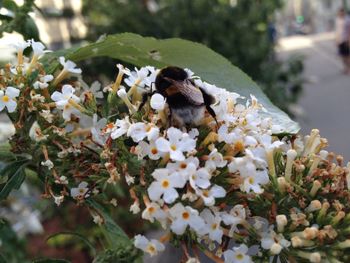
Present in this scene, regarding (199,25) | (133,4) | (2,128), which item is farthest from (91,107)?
(133,4)

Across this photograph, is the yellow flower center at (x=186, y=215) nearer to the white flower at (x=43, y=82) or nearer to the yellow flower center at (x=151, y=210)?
the yellow flower center at (x=151, y=210)

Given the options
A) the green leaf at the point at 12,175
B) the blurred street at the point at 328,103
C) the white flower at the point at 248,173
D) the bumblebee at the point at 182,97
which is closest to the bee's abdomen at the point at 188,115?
the bumblebee at the point at 182,97

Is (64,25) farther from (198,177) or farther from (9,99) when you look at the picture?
(198,177)

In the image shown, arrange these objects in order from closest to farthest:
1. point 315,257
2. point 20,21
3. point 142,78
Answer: point 315,257 < point 142,78 < point 20,21

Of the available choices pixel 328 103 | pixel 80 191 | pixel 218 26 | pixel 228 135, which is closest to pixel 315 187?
pixel 228 135

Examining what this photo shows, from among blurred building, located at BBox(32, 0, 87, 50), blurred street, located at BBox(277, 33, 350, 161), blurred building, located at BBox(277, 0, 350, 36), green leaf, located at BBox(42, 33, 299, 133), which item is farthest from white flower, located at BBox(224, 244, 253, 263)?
blurred building, located at BBox(277, 0, 350, 36)
